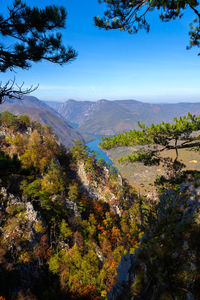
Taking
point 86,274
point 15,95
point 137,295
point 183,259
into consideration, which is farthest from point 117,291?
point 86,274

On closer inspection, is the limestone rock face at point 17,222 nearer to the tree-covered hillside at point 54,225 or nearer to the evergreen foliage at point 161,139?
the tree-covered hillside at point 54,225

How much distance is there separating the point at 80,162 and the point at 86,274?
2998 cm

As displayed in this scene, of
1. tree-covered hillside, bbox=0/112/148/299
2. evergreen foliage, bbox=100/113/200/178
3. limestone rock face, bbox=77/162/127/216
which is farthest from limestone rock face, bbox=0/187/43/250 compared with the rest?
evergreen foliage, bbox=100/113/200/178

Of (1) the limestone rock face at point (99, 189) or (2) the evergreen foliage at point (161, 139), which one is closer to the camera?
(2) the evergreen foliage at point (161, 139)

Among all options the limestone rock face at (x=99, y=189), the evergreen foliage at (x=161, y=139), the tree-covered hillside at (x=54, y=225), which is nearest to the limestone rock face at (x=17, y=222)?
the tree-covered hillside at (x=54, y=225)

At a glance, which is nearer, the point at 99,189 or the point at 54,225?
the point at 54,225

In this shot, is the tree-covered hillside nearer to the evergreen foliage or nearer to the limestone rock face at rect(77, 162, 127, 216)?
the limestone rock face at rect(77, 162, 127, 216)

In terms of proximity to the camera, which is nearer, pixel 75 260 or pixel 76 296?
pixel 76 296

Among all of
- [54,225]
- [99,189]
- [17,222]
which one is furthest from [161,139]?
[99,189]

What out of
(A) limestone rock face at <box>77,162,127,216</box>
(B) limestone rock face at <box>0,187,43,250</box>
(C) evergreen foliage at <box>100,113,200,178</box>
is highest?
(C) evergreen foliage at <box>100,113,200,178</box>

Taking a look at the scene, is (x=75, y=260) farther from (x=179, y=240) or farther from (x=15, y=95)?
(x=15, y=95)

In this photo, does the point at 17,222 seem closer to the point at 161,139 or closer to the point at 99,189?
the point at 161,139

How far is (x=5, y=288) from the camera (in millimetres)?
16938

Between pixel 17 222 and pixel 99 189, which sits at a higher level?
pixel 17 222
